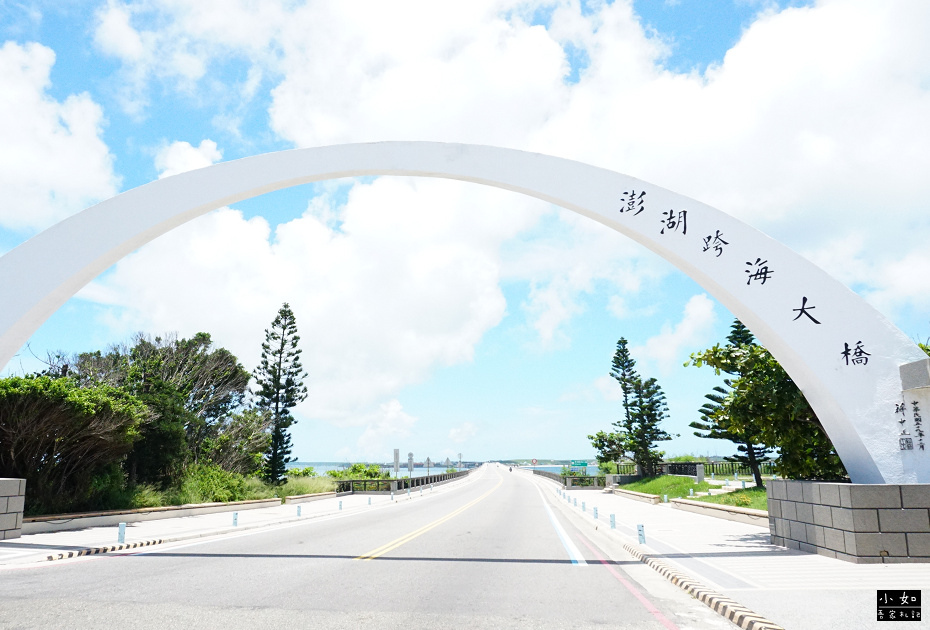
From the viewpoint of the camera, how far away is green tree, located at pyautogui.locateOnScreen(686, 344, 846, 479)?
12688 millimetres

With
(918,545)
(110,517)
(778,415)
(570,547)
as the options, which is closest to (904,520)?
(918,545)

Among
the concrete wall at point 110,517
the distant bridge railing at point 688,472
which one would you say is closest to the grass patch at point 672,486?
the distant bridge railing at point 688,472

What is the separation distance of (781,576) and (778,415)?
16.2 ft

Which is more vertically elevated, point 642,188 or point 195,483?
point 642,188

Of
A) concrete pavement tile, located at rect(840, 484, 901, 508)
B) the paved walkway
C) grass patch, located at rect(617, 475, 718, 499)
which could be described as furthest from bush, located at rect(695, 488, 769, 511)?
concrete pavement tile, located at rect(840, 484, 901, 508)

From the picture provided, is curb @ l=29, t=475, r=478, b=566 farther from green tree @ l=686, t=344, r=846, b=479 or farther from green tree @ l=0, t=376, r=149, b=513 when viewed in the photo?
green tree @ l=686, t=344, r=846, b=479

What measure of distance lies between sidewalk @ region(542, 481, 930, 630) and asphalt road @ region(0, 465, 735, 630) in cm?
62

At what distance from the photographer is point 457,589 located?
830 cm

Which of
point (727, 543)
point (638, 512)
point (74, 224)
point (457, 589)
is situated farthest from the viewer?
point (638, 512)

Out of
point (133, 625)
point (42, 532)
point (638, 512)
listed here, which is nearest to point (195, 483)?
point (42, 532)

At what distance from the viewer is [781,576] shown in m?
8.66

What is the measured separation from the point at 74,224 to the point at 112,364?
17256 millimetres

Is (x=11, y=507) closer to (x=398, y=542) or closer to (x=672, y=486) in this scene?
(x=398, y=542)

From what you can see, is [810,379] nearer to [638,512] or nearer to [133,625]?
[133,625]
